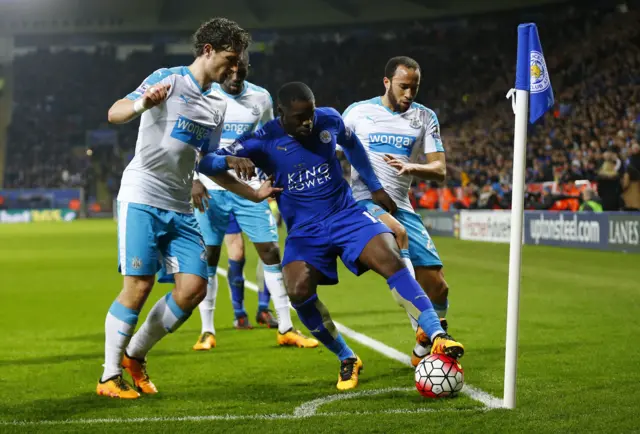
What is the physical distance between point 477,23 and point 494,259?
31.0m

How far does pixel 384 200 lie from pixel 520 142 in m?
1.85

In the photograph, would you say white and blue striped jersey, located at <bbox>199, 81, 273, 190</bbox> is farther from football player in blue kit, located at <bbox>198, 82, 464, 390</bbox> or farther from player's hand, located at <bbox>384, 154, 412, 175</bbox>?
football player in blue kit, located at <bbox>198, 82, 464, 390</bbox>

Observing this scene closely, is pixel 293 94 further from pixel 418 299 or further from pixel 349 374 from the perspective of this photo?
pixel 349 374

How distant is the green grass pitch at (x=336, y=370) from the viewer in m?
4.66

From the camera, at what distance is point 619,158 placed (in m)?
21.7

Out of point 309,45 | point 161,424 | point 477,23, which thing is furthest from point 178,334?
point 309,45

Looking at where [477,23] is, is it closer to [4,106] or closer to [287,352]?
[4,106]

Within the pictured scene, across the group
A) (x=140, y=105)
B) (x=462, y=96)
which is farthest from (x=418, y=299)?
(x=462, y=96)

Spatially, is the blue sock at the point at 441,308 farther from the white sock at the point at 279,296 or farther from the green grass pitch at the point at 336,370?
the white sock at the point at 279,296

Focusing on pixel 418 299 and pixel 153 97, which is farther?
pixel 418 299

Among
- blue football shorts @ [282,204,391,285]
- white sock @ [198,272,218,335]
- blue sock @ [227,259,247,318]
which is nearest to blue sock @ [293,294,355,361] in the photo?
blue football shorts @ [282,204,391,285]

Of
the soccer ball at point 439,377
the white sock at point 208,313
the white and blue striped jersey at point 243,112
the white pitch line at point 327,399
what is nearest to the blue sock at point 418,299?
the soccer ball at point 439,377

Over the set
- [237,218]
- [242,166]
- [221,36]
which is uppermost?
[221,36]

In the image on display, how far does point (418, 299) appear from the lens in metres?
5.31
